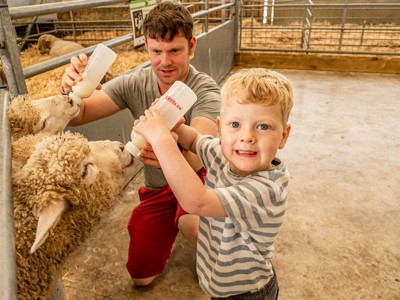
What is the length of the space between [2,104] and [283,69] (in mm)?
6396

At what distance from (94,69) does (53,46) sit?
4.40 meters

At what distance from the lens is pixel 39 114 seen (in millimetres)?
1418

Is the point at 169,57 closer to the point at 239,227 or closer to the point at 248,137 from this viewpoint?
the point at 248,137

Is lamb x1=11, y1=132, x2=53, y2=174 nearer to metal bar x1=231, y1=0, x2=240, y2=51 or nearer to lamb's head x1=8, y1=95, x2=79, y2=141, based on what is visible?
lamb's head x1=8, y1=95, x2=79, y2=141

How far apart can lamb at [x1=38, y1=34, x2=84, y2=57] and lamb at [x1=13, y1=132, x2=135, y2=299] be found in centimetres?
419

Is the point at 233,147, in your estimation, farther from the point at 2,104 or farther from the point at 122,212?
the point at 122,212

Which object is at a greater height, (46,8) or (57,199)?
(46,8)

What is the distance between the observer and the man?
5.29ft

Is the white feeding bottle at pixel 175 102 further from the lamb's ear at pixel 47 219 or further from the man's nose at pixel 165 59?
the man's nose at pixel 165 59

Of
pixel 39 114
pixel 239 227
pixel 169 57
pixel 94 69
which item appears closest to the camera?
pixel 239 227

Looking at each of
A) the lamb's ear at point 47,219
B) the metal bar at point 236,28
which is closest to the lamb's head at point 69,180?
the lamb's ear at point 47,219

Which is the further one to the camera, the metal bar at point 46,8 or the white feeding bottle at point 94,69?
the metal bar at point 46,8

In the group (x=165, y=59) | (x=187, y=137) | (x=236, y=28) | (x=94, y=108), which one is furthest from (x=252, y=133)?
(x=236, y=28)

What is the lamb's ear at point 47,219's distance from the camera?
0.95 m
